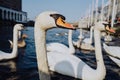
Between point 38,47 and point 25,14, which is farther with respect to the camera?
point 25,14

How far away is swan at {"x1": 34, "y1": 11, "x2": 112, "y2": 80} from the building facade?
6824 cm

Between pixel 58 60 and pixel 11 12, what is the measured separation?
8268 centimetres

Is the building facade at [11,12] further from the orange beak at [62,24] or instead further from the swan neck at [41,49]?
the orange beak at [62,24]

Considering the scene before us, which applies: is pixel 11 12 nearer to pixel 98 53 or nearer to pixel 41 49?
pixel 98 53

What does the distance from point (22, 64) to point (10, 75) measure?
2331mm

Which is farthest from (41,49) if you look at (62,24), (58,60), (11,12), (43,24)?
(11,12)

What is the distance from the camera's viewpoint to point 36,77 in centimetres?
995

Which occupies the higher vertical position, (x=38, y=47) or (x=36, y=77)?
(x=38, y=47)

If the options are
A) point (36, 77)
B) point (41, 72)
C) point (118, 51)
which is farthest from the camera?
point (118, 51)

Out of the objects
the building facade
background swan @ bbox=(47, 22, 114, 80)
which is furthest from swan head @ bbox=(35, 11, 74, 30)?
the building facade

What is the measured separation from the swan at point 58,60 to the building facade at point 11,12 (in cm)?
6824

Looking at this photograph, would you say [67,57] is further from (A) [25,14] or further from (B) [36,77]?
(A) [25,14]

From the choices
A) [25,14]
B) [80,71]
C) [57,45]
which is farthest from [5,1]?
[80,71]

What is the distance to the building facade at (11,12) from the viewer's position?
83.2 m
